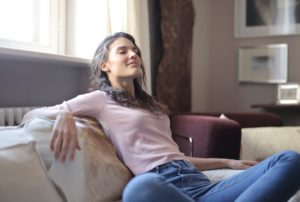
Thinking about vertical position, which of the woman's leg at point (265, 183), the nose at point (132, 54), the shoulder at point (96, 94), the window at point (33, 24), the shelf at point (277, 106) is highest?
the window at point (33, 24)

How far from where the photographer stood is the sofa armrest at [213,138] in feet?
6.36

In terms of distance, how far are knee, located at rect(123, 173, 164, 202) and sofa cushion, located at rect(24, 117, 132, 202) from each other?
1.03ft

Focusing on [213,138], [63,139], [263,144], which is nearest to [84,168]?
[63,139]

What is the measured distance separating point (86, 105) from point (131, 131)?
7.9 inches

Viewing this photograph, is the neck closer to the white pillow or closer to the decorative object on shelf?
the white pillow

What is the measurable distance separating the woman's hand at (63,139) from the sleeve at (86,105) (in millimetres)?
178

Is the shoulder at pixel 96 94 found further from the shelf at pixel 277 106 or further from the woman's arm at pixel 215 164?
the shelf at pixel 277 106

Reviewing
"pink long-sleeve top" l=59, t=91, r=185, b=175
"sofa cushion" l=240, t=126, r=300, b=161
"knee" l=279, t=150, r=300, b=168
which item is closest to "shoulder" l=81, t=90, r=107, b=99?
"pink long-sleeve top" l=59, t=91, r=185, b=175

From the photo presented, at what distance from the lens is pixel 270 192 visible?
1.14 meters

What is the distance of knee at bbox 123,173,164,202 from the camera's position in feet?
3.18

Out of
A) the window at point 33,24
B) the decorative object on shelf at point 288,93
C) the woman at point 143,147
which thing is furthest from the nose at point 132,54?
the decorative object on shelf at point 288,93

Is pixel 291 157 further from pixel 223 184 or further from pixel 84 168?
pixel 84 168

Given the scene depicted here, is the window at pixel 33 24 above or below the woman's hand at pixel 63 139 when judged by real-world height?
above

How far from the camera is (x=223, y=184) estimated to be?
1329mm
